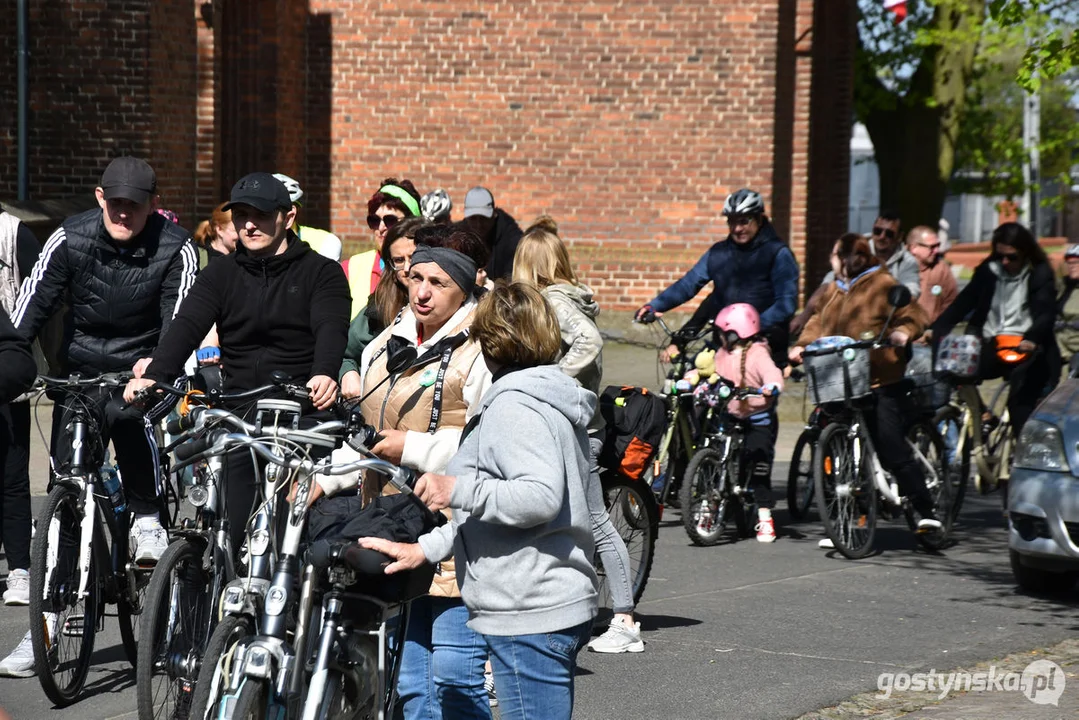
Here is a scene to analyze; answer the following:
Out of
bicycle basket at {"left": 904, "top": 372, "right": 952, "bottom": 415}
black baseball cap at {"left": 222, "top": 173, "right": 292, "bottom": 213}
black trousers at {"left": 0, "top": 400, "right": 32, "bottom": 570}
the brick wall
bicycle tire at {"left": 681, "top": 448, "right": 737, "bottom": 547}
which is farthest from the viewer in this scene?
the brick wall

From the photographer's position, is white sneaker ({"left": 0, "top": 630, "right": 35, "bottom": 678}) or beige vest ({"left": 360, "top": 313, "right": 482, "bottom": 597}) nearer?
beige vest ({"left": 360, "top": 313, "right": 482, "bottom": 597})

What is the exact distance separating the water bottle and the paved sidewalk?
283cm

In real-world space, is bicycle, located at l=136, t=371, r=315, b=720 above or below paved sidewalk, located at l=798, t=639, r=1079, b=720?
above

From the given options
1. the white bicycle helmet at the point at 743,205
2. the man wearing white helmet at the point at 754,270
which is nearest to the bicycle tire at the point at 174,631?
the man wearing white helmet at the point at 754,270

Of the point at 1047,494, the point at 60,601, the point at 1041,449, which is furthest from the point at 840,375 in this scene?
the point at 60,601

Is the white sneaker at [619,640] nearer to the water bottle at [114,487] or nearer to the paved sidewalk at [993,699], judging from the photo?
the paved sidewalk at [993,699]

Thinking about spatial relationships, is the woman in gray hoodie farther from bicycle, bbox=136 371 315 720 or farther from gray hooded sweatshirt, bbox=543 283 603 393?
gray hooded sweatshirt, bbox=543 283 603 393

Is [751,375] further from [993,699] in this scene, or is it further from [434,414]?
[434,414]

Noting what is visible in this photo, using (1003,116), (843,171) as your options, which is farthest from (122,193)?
(1003,116)

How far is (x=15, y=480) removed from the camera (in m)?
7.18

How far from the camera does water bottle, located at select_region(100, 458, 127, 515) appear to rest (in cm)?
619

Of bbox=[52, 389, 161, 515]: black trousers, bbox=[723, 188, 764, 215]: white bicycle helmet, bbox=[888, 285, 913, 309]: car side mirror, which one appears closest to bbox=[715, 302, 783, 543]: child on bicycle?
bbox=[723, 188, 764, 215]: white bicycle helmet

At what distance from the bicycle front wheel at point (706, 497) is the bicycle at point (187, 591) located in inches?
169

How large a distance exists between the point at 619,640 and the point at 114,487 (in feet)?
7.40
